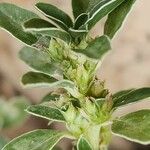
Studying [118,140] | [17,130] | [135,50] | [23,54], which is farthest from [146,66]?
[23,54]

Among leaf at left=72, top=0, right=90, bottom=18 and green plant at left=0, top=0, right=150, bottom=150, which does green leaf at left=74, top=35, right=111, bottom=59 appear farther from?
leaf at left=72, top=0, right=90, bottom=18

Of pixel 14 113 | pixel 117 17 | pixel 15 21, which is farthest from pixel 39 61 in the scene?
pixel 14 113

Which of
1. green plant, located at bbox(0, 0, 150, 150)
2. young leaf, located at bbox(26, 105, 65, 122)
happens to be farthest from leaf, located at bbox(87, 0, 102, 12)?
young leaf, located at bbox(26, 105, 65, 122)

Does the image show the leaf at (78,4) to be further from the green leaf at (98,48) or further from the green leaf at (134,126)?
the green leaf at (134,126)

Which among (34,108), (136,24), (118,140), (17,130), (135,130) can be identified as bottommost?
(118,140)

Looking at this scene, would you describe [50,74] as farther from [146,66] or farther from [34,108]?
[146,66]
